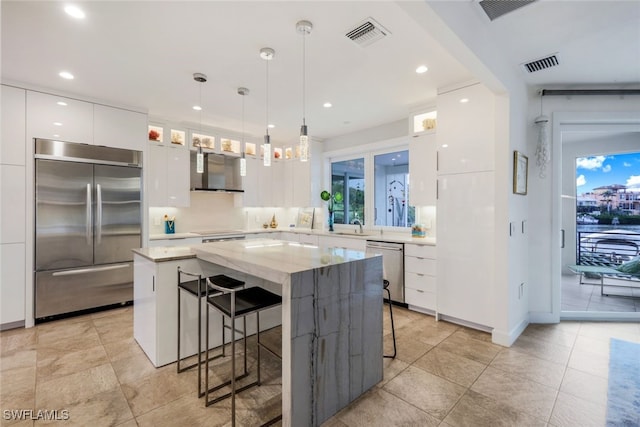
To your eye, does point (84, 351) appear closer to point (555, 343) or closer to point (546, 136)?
point (555, 343)

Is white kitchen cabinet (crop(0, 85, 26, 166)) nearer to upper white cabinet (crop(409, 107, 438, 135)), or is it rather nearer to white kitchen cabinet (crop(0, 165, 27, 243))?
white kitchen cabinet (crop(0, 165, 27, 243))

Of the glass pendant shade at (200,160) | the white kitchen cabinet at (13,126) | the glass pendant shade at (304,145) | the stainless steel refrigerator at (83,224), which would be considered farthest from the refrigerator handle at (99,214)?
the glass pendant shade at (304,145)

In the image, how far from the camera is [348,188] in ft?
18.5

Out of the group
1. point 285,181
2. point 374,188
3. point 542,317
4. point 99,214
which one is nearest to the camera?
point 542,317

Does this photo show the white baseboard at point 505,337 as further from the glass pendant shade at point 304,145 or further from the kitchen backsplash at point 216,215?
the kitchen backsplash at point 216,215

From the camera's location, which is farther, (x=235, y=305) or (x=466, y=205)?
(x=466, y=205)

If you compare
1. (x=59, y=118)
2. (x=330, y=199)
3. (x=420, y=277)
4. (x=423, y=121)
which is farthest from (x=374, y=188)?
(x=59, y=118)

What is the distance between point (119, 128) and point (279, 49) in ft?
8.87

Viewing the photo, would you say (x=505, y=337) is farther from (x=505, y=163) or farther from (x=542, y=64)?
(x=542, y=64)

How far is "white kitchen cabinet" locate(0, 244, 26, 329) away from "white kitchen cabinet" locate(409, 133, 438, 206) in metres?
4.76

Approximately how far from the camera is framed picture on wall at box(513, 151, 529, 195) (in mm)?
2926

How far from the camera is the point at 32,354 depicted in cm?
268

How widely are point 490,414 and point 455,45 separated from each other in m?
2.51

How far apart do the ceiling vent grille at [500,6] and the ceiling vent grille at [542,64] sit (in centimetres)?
97
